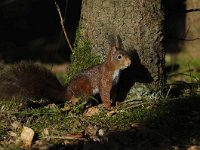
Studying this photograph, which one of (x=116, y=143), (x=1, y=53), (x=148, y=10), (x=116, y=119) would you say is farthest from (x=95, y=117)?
(x=1, y=53)

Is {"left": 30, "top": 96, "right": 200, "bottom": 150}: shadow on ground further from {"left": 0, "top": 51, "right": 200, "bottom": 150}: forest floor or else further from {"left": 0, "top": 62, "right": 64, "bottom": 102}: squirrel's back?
{"left": 0, "top": 62, "right": 64, "bottom": 102}: squirrel's back

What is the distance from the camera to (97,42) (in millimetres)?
5840

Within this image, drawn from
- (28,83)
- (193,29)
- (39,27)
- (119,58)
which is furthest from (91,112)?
(39,27)

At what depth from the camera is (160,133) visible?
495cm

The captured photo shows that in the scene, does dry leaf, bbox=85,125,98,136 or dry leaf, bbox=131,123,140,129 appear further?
dry leaf, bbox=131,123,140,129

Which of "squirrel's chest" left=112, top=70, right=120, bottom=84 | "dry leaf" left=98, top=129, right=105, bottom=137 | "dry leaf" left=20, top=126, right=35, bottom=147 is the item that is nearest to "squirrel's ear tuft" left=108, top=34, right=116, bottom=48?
"squirrel's chest" left=112, top=70, right=120, bottom=84

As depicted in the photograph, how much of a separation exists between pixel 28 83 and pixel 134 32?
1.09 metres

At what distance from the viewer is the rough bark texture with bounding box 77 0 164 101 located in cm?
568

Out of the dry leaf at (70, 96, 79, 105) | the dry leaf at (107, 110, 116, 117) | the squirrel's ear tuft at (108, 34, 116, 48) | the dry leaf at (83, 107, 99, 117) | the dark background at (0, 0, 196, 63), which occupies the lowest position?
the dark background at (0, 0, 196, 63)

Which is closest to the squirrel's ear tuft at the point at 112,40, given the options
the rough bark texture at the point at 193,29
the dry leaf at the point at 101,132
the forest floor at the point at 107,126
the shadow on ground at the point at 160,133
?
the forest floor at the point at 107,126

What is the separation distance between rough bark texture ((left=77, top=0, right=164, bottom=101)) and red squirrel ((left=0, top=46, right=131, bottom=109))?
186mm

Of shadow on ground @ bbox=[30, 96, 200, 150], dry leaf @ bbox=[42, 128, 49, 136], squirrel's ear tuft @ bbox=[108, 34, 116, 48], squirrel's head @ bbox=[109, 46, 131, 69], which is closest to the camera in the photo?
shadow on ground @ bbox=[30, 96, 200, 150]

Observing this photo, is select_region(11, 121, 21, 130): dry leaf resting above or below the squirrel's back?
below

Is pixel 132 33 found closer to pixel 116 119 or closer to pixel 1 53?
pixel 116 119
